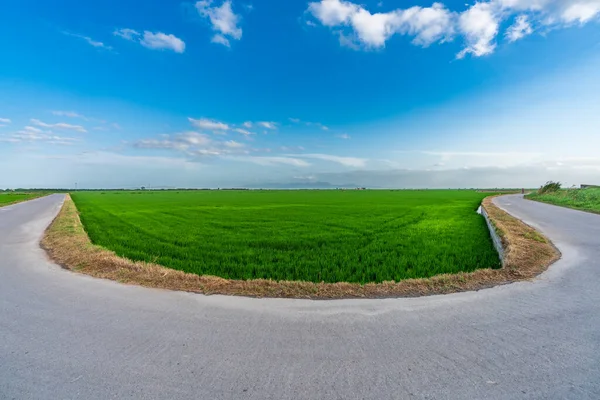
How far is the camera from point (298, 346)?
10.5 feet

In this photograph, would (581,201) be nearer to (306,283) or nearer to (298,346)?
(306,283)

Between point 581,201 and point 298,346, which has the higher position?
point 298,346

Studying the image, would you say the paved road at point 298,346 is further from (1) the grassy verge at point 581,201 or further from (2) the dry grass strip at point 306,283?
(1) the grassy verge at point 581,201

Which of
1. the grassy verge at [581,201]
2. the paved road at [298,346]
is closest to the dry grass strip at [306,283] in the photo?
the paved road at [298,346]

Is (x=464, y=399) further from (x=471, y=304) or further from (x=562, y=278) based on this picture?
(x=562, y=278)

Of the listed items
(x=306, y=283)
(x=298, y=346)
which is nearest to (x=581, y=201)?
(x=306, y=283)

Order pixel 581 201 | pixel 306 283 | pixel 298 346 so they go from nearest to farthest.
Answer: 1. pixel 298 346
2. pixel 306 283
3. pixel 581 201

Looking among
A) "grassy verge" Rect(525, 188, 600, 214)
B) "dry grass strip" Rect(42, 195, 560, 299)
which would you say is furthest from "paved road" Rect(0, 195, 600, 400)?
"grassy verge" Rect(525, 188, 600, 214)

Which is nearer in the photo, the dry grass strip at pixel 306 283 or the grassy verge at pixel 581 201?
the dry grass strip at pixel 306 283

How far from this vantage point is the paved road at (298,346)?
2537 millimetres

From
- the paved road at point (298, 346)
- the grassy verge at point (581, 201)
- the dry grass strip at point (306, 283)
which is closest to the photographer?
the paved road at point (298, 346)

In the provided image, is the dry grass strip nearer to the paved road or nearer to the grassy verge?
the paved road

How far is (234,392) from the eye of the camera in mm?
2475

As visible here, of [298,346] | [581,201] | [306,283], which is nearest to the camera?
[298,346]
